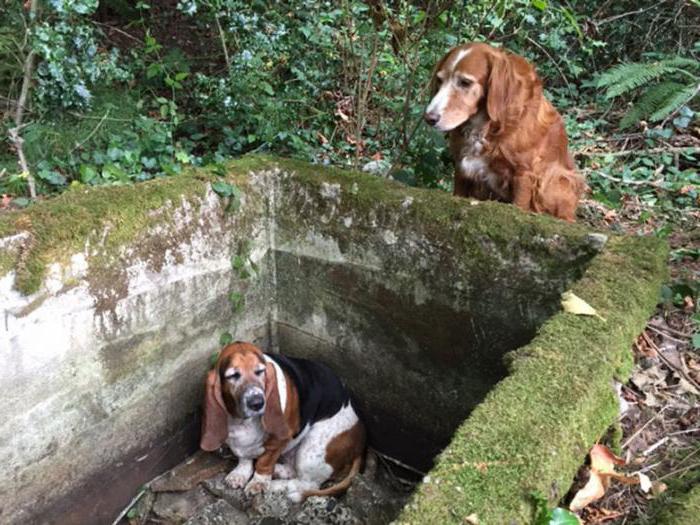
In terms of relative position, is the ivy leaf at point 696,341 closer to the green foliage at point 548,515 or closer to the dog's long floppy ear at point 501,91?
the green foliage at point 548,515

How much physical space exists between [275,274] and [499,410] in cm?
265

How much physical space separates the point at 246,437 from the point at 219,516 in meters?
0.47

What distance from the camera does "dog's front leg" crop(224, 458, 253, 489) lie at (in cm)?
393

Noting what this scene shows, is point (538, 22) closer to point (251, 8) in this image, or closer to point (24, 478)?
point (251, 8)

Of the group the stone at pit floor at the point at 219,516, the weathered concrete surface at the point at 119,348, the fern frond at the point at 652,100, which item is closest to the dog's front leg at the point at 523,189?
the weathered concrete surface at the point at 119,348

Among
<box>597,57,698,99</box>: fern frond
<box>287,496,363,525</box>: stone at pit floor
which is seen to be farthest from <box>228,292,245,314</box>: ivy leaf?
<box>597,57,698,99</box>: fern frond

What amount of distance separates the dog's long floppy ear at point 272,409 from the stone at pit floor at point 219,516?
21.3 inches

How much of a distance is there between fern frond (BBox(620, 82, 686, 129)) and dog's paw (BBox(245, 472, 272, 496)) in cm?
453

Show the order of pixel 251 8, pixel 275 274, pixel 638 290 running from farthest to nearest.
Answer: pixel 251 8 < pixel 275 274 < pixel 638 290

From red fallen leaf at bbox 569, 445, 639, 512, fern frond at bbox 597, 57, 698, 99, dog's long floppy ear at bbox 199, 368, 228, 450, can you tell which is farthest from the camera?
fern frond at bbox 597, 57, 698, 99

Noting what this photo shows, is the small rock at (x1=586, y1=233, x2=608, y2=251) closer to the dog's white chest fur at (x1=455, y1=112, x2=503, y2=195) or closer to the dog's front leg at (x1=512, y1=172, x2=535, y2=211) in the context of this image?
the dog's front leg at (x1=512, y1=172, x2=535, y2=211)

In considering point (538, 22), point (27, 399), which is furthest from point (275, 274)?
point (538, 22)

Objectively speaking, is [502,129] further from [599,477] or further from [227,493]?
[227,493]

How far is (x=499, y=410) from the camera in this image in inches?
70.6
